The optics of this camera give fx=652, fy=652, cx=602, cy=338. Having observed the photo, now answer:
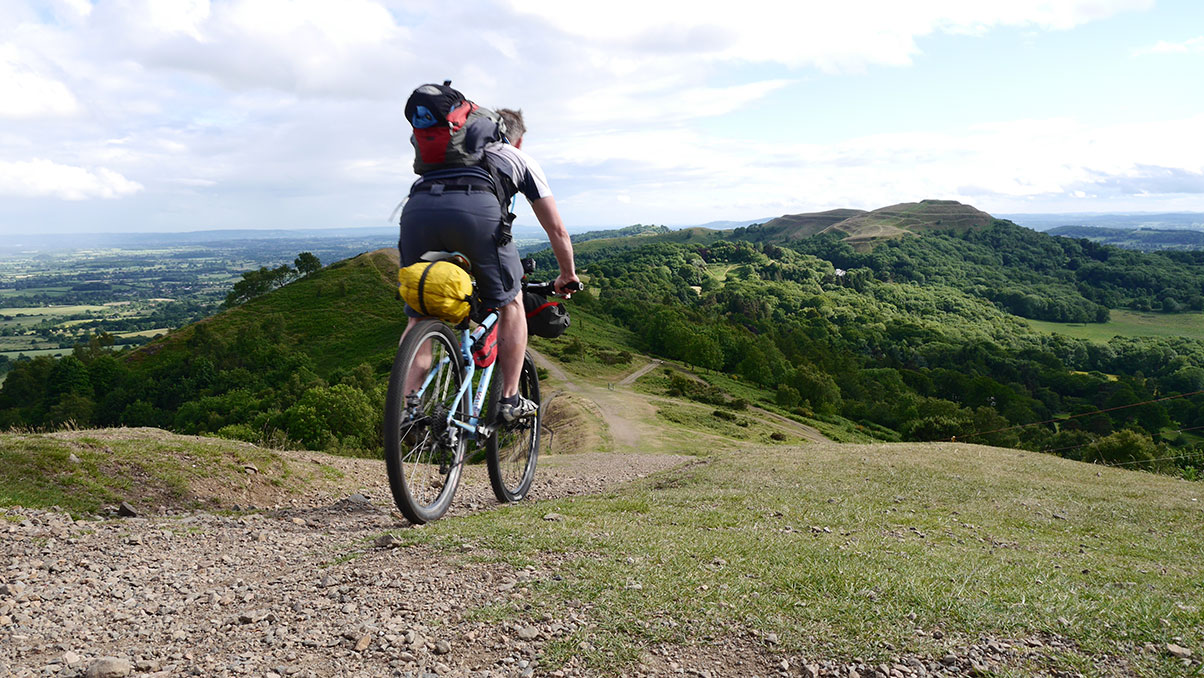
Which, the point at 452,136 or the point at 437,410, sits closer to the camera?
the point at 452,136

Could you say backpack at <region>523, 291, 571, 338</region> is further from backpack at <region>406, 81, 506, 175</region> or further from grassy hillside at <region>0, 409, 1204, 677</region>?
grassy hillside at <region>0, 409, 1204, 677</region>

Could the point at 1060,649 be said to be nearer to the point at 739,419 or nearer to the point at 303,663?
the point at 303,663

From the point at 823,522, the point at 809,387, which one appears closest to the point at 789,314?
the point at 809,387

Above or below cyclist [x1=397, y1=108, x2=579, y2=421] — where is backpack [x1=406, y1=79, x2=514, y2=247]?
above

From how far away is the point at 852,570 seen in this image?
4855 mm

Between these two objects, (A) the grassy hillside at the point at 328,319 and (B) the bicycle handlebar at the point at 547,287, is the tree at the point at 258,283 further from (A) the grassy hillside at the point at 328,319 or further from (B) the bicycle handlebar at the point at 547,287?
(B) the bicycle handlebar at the point at 547,287

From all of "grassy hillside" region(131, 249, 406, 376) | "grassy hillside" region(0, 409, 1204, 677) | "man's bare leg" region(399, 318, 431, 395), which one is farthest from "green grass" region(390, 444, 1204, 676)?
"grassy hillside" region(131, 249, 406, 376)

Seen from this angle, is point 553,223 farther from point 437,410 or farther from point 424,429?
point 424,429

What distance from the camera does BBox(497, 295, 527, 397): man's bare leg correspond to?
6359 millimetres

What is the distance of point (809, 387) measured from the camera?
97000 mm

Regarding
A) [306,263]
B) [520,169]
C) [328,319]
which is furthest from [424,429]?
[306,263]

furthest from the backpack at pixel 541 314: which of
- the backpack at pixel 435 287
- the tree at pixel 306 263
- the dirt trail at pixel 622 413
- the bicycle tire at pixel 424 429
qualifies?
the tree at pixel 306 263

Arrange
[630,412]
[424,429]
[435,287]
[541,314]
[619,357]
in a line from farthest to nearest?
[619,357] → [630,412] → [541,314] → [424,429] → [435,287]

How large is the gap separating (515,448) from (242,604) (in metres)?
4.28
